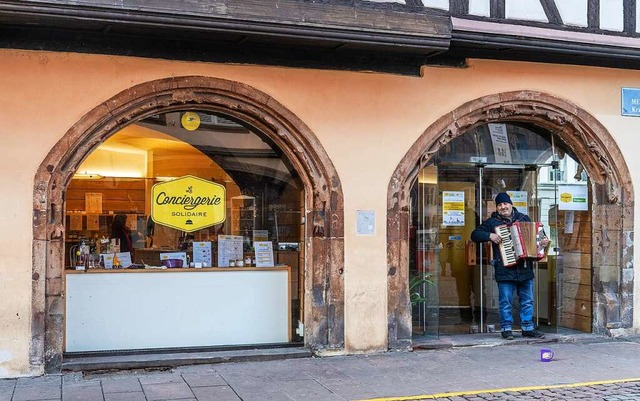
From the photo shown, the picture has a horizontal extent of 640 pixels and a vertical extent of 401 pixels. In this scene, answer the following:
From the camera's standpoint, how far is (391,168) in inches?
372

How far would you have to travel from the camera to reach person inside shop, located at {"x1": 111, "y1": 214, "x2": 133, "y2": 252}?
355 inches

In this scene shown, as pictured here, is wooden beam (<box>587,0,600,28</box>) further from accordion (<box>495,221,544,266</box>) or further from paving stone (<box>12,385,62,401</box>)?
paving stone (<box>12,385,62,401</box>)

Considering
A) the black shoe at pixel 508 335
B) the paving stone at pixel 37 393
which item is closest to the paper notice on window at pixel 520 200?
the black shoe at pixel 508 335

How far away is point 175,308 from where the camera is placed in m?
9.08

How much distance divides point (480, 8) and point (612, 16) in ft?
5.86

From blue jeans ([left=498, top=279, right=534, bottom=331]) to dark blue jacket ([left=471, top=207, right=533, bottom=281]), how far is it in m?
0.09

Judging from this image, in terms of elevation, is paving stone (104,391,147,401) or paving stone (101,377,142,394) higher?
paving stone (101,377,142,394)

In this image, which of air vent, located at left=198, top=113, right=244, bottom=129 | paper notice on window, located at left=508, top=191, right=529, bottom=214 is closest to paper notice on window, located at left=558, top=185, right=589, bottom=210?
paper notice on window, located at left=508, top=191, right=529, bottom=214

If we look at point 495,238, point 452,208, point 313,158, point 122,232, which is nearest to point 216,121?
point 313,158

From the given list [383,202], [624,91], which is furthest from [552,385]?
[624,91]

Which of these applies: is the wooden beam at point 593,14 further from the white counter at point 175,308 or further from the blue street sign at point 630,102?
the white counter at point 175,308

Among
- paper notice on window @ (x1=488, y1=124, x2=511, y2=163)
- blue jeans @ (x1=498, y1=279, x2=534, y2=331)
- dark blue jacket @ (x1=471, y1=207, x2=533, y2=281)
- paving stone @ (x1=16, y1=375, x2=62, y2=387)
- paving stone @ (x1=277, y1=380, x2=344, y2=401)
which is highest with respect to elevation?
paper notice on window @ (x1=488, y1=124, x2=511, y2=163)

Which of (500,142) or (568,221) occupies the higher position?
(500,142)

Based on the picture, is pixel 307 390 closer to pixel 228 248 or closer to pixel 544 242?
pixel 228 248
